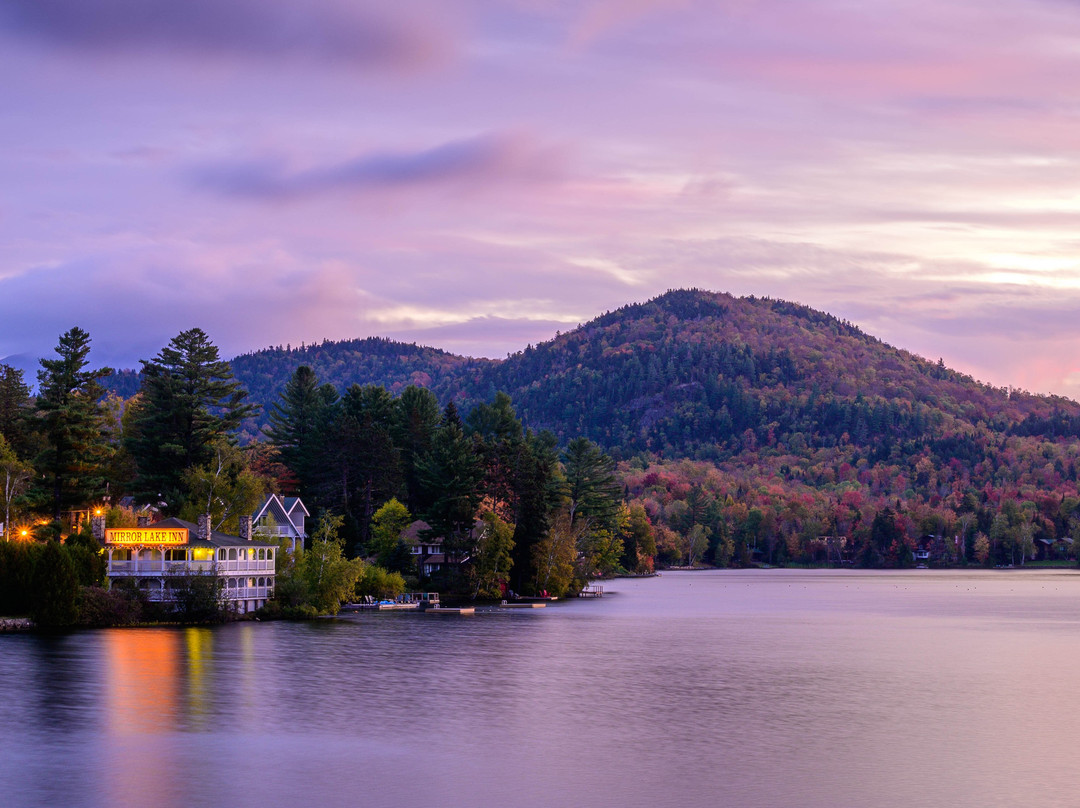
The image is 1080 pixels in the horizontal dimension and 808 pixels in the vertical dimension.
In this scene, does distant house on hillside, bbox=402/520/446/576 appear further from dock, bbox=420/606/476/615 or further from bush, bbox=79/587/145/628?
bush, bbox=79/587/145/628

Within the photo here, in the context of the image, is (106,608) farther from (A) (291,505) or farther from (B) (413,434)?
(B) (413,434)

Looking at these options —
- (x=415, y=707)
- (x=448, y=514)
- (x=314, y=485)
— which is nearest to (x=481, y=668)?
(x=415, y=707)

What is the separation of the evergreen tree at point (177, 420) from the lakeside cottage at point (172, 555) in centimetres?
1952

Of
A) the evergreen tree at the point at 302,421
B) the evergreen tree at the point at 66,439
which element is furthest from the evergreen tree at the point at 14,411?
the evergreen tree at the point at 302,421

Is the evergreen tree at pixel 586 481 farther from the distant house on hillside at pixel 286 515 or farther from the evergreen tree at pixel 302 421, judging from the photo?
the distant house on hillside at pixel 286 515

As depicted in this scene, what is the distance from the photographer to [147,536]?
8275cm

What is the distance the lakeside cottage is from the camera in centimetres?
8281

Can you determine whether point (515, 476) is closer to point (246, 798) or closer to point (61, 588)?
point (61, 588)

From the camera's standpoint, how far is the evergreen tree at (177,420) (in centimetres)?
10619

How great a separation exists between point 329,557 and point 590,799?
203ft

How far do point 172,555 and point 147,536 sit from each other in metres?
2.31

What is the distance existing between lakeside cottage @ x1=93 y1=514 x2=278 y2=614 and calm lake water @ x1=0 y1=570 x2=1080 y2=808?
181 inches

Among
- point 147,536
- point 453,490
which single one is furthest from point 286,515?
point 147,536

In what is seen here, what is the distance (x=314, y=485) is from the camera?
13212 cm
